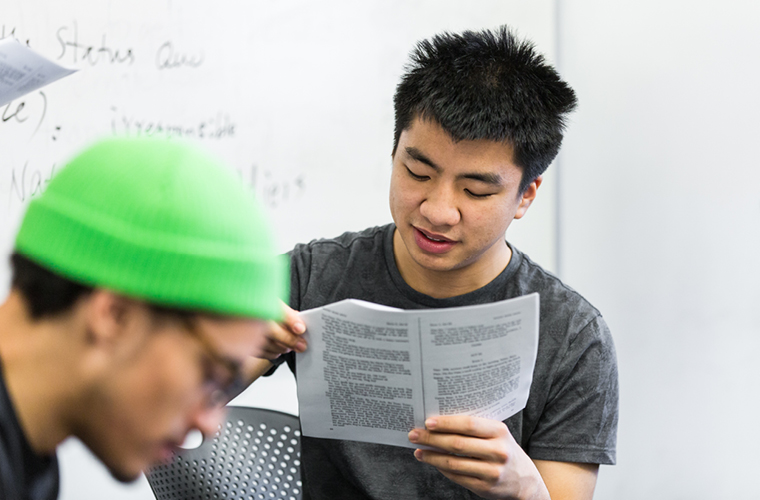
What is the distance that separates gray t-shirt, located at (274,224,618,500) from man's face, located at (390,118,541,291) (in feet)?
0.38

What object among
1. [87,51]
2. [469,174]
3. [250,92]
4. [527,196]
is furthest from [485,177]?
[87,51]

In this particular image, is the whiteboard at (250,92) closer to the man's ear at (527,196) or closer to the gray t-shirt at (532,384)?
the gray t-shirt at (532,384)

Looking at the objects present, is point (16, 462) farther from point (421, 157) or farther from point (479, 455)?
point (421, 157)

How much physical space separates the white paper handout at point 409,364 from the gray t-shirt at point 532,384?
0.45 feet

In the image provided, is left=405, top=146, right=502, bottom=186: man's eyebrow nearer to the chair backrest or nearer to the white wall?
the chair backrest

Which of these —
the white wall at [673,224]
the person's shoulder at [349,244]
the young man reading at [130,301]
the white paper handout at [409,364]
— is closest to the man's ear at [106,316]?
the young man reading at [130,301]

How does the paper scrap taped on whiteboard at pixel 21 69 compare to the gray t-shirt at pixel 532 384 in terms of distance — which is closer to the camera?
the paper scrap taped on whiteboard at pixel 21 69

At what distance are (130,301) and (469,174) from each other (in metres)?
0.60

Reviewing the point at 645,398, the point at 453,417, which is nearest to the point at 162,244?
the point at 453,417

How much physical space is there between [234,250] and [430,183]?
0.55 metres

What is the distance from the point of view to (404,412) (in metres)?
0.87

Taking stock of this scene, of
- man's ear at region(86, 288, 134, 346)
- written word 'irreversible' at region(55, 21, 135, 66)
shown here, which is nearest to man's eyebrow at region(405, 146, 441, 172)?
man's ear at region(86, 288, 134, 346)

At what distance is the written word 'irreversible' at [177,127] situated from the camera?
5.03 ft

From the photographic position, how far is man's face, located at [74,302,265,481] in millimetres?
472
